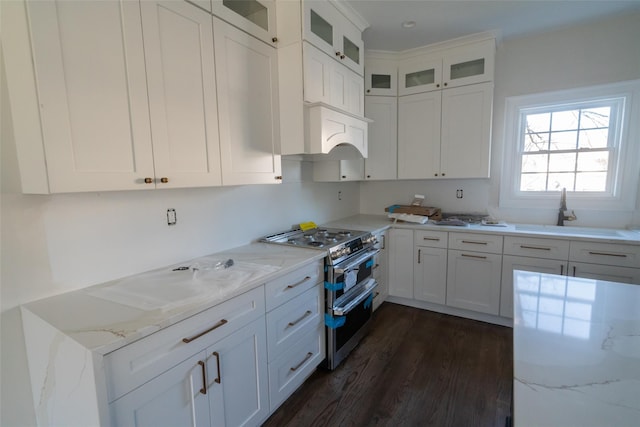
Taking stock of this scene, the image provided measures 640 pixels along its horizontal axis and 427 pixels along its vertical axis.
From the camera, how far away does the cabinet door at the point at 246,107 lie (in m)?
1.70

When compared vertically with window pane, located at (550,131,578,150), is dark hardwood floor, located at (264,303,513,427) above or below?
below

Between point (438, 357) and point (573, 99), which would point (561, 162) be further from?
point (438, 357)

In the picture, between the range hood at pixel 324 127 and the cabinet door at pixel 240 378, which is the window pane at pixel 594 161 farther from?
the cabinet door at pixel 240 378

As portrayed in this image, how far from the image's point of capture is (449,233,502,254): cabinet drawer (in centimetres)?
271

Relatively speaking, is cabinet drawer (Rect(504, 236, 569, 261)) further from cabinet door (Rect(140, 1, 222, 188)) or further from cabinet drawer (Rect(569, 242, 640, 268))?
cabinet door (Rect(140, 1, 222, 188))

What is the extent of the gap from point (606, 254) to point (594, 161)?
1.02 metres

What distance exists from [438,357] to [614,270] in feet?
5.01

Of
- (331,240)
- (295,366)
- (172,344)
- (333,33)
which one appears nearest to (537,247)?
(331,240)

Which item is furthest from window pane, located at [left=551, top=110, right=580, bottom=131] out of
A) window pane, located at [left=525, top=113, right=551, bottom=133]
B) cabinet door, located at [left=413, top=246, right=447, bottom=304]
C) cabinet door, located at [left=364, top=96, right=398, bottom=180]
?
cabinet door, located at [left=413, top=246, right=447, bottom=304]

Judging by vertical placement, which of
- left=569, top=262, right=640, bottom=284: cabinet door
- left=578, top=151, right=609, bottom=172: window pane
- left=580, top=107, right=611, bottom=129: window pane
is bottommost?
left=569, top=262, right=640, bottom=284: cabinet door

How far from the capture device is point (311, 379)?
6.90 feet

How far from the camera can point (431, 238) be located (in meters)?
2.98

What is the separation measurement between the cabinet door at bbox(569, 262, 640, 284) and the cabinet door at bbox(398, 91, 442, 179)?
142 centimetres

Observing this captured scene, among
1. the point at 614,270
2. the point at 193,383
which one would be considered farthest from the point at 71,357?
the point at 614,270
